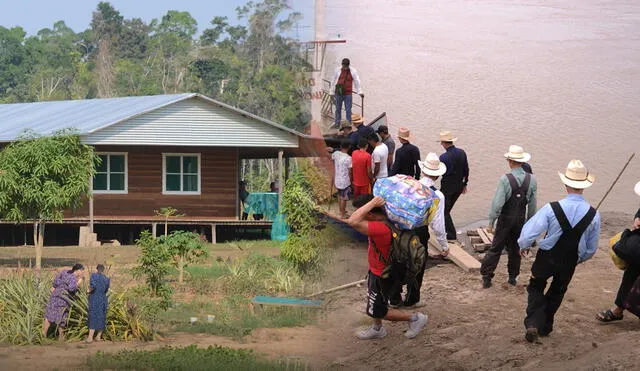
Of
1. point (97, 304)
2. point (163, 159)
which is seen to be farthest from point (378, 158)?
point (163, 159)

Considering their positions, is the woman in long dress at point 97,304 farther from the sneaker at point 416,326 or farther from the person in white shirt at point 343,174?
the person in white shirt at point 343,174

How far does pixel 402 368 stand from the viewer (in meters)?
5.51

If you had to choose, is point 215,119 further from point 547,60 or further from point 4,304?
point 547,60

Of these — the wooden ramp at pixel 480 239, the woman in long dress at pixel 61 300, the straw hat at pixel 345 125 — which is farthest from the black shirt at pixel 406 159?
the woman in long dress at pixel 61 300

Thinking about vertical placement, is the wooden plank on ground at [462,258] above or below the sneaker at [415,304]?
above

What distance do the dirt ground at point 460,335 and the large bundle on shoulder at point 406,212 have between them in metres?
0.21

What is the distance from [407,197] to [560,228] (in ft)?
5.05

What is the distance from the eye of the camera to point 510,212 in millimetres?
7480

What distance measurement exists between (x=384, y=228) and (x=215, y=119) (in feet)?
49.7

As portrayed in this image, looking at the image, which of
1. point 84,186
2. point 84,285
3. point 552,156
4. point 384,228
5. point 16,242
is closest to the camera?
point 384,228

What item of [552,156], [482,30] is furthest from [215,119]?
[482,30]

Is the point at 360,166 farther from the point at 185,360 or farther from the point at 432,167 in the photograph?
the point at 185,360

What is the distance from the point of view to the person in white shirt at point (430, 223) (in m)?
6.28

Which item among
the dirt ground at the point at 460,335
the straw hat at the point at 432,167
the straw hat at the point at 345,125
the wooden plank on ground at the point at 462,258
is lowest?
the dirt ground at the point at 460,335
